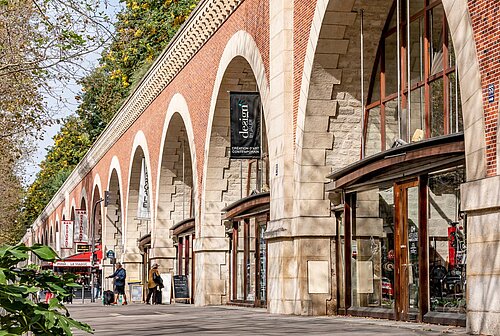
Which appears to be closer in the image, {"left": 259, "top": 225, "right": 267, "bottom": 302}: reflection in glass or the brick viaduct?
the brick viaduct

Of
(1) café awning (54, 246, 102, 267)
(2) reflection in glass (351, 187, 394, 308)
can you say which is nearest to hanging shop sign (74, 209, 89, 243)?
(1) café awning (54, 246, 102, 267)

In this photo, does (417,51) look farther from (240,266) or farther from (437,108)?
(240,266)

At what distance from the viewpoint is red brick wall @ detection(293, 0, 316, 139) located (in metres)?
20.5

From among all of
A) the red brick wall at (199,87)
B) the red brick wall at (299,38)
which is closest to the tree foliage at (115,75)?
the red brick wall at (199,87)

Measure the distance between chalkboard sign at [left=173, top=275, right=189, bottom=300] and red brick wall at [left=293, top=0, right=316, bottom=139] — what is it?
14791 millimetres

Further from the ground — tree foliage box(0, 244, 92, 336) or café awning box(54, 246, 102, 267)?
café awning box(54, 246, 102, 267)

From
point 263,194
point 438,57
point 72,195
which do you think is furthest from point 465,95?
point 72,195

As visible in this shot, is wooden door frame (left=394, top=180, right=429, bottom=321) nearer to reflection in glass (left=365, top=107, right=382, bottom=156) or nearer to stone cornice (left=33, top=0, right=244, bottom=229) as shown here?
reflection in glass (left=365, top=107, right=382, bottom=156)

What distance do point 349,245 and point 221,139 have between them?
975cm

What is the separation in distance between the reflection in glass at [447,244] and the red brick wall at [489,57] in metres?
2.44

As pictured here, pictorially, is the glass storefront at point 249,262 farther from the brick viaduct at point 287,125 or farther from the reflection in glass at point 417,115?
the reflection in glass at point 417,115

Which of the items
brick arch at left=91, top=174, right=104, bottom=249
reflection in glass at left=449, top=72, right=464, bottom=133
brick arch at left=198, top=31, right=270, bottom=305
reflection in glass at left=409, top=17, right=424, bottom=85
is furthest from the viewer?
brick arch at left=91, top=174, right=104, bottom=249

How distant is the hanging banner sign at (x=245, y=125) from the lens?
25.8 m

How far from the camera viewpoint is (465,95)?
14.0 metres
